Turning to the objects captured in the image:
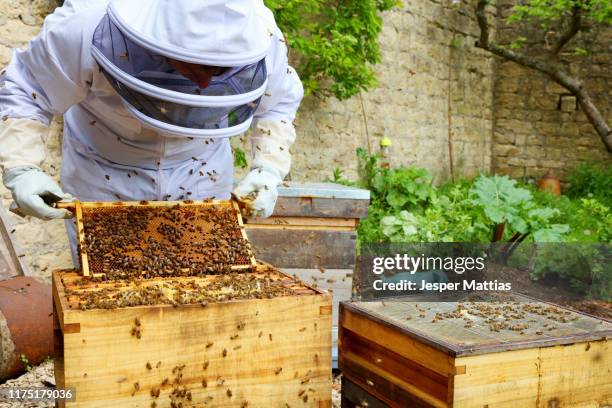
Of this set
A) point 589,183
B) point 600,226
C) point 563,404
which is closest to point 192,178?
point 563,404

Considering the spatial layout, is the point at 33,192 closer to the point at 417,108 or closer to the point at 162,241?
the point at 162,241

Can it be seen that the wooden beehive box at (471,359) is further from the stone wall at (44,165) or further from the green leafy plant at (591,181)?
the green leafy plant at (591,181)

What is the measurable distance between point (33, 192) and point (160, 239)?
475 mm

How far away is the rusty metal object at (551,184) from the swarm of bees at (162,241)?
8000mm

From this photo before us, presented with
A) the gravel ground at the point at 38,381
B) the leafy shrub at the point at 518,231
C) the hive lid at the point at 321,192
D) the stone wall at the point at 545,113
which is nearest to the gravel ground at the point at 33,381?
the gravel ground at the point at 38,381

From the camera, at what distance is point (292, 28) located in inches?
229

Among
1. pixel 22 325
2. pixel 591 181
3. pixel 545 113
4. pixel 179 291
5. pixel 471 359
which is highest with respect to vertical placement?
pixel 545 113

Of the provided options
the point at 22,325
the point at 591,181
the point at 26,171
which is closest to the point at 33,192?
the point at 26,171

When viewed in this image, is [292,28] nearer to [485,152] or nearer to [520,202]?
[520,202]

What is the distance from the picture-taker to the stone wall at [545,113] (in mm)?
9758

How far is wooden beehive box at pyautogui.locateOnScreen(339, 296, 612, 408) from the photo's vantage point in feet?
6.56

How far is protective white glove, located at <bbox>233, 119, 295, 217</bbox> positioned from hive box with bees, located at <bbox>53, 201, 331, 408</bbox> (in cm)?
43

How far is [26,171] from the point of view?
95.7 inches

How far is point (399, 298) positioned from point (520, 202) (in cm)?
278
